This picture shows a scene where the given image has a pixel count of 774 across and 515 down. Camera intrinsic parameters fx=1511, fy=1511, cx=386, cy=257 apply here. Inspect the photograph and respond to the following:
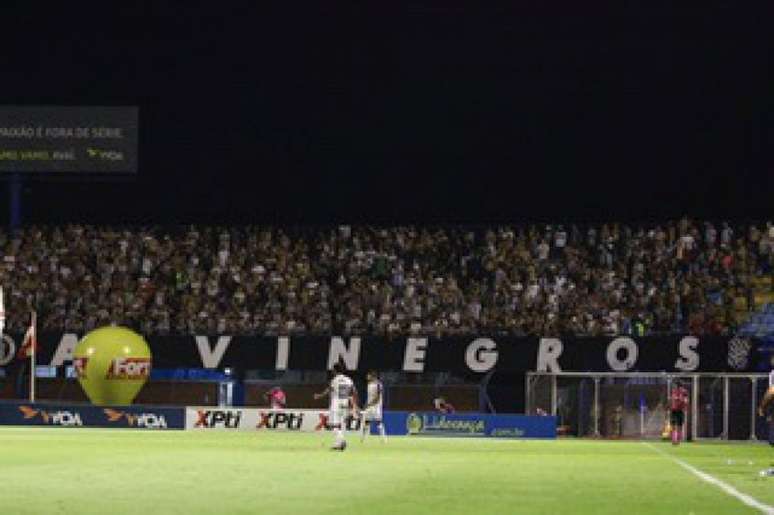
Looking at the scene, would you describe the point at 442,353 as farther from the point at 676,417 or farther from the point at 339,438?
the point at 339,438

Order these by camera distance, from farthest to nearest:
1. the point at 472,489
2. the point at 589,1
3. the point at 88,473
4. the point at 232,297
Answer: the point at 589,1 < the point at 232,297 < the point at 88,473 < the point at 472,489

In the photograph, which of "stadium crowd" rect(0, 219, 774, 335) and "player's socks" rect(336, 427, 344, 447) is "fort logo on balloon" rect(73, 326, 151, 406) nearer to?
"stadium crowd" rect(0, 219, 774, 335)

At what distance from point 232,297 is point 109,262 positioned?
17.4ft

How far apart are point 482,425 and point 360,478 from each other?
79.9 ft

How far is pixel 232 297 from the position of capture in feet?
173

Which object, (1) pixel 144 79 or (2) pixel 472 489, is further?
(1) pixel 144 79

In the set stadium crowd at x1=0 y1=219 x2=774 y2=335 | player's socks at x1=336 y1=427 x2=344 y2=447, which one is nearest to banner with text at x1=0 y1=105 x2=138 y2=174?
stadium crowd at x1=0 y1=219 x2=774 y2=335

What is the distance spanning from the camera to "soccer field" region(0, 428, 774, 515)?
16812mm

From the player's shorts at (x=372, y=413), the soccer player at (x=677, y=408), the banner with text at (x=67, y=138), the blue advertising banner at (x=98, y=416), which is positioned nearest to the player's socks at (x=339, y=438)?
the player's shorts at (x=372, y=413)

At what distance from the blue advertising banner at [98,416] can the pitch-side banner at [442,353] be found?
2.60 metres

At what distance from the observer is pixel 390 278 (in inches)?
2088

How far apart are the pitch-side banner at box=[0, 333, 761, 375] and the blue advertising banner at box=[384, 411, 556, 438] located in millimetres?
2191

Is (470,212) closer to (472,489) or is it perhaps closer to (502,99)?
(502,99)

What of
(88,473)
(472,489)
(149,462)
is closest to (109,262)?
(149,462)
